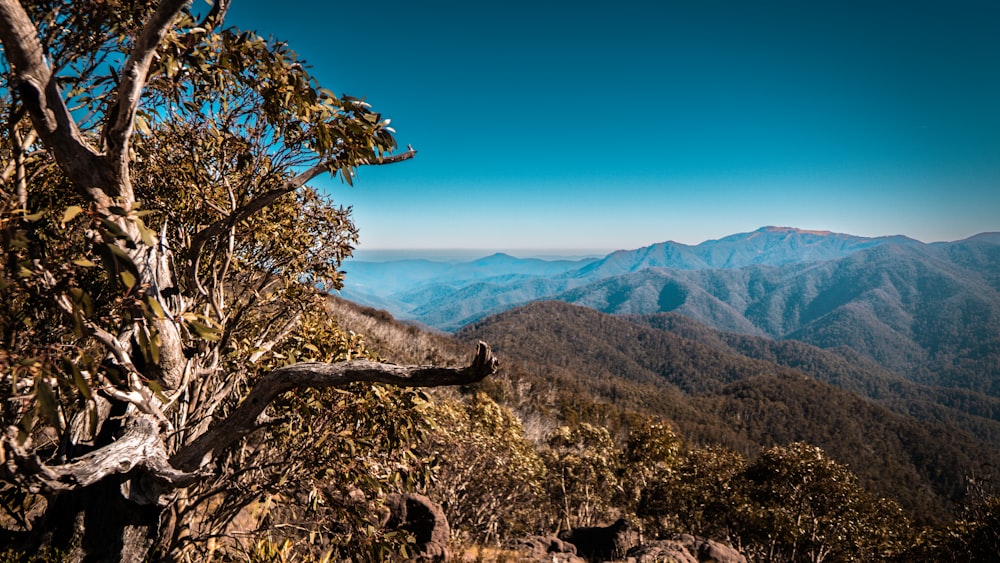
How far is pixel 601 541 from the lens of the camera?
1844cm

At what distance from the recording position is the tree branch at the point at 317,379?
107 inches

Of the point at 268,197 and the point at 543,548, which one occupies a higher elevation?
the point at 268,197

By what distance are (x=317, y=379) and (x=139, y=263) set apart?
1870 millimetres

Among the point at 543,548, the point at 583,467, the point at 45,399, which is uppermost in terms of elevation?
the point at 45,399

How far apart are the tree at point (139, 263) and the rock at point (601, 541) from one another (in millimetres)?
17002

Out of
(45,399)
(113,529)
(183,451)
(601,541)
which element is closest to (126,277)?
(45,399)

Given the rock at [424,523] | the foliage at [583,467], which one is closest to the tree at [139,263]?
the rock at [424,523]

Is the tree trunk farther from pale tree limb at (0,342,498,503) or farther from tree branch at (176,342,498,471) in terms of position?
tree branch at (176,342,498,471)

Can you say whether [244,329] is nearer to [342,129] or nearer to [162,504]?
[162,504]

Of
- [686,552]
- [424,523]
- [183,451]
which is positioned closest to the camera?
[183,451]

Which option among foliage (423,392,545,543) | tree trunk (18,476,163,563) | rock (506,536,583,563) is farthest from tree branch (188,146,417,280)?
rock (506,536,583,563)

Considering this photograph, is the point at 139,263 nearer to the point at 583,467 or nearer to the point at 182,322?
the point at 182,322

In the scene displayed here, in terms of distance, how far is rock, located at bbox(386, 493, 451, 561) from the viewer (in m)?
10.5

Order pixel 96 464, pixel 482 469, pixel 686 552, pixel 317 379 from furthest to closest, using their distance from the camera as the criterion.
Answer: pixel 482 469 < pixel 686 552 < pixel 317 379 < pixel 96 464
